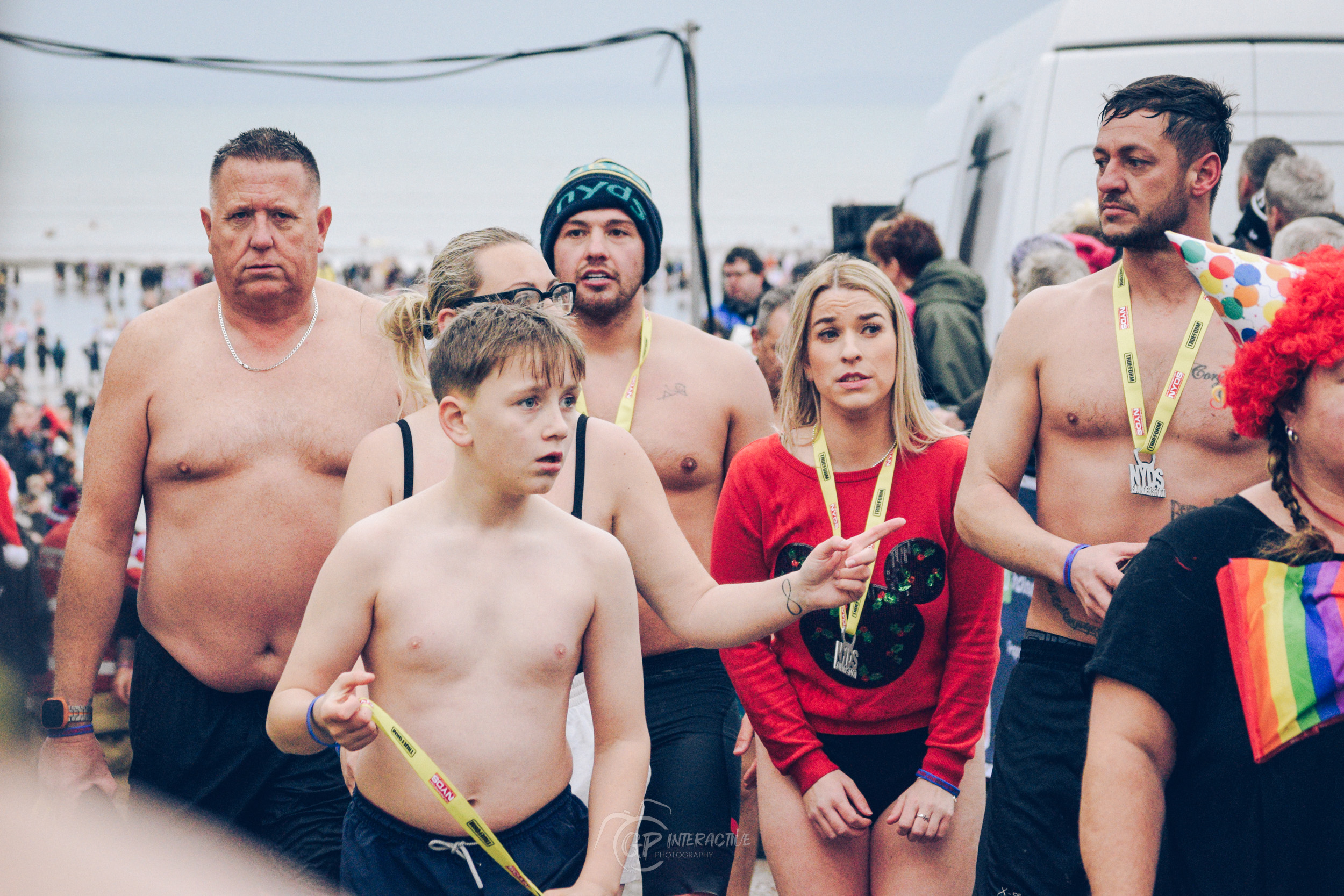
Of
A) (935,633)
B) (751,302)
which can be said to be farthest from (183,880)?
(751,302)

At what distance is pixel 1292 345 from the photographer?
179 centimetres

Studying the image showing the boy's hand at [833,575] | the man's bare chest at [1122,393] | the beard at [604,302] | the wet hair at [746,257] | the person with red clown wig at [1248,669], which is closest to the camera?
the person with red clown wig at [1248,669]

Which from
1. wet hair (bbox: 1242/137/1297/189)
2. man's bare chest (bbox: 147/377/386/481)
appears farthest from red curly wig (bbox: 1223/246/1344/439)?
wet hair (bbox: 1242/137/1297/189)

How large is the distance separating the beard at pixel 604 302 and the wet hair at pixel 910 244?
10.5 feet

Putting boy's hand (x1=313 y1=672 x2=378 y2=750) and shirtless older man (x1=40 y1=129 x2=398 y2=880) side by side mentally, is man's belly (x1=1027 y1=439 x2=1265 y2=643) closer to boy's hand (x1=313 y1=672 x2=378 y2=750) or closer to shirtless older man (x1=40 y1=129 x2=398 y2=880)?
boy's hand (x1=313 y1=672 x2=378 y2=750)

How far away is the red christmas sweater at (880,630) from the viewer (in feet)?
9.15

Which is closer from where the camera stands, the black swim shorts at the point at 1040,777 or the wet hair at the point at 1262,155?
the black swim shorts at the point at 1040,777

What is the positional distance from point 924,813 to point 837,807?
0.20 meters

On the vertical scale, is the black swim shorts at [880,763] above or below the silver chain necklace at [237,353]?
below

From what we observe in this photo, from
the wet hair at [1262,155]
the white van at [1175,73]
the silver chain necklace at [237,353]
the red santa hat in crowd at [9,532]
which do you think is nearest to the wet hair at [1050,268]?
the wet hair at [1262,155]

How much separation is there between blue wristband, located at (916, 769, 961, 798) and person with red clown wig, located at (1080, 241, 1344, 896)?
2.70 feet

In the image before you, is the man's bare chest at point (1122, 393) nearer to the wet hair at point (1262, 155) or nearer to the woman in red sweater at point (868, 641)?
the woman in red sweater at point (868, 641)

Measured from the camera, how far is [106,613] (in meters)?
3.20

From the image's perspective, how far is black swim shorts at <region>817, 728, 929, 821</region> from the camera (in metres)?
2.80
